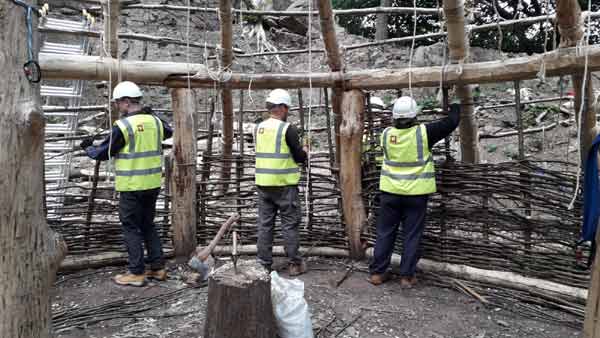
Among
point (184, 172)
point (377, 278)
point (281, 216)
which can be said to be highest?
point (184, 172)

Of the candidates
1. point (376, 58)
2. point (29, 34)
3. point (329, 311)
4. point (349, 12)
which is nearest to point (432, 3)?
point (376, 58)

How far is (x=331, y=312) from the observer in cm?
350

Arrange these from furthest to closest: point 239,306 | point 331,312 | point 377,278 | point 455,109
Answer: point 377,278 → point 455,109 → point 331,312 → point 239,306

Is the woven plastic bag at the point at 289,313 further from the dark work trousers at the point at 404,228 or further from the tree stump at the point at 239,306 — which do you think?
the dark work trousers at the point at 404,228

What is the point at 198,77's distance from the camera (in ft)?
14.5

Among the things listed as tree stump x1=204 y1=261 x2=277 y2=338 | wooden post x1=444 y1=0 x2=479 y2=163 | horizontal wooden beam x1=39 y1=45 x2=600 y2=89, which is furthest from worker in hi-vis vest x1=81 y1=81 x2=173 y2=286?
wooden post x1=444 y1=0 x2=479 y2=163

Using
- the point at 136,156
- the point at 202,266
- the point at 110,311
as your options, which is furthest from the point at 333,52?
the point at 110,311

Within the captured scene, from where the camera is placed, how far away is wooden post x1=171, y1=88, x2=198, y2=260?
14.8ft

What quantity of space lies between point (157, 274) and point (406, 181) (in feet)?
8.11

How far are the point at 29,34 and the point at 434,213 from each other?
345cm

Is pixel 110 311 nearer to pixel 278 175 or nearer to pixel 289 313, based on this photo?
pixel 289 313

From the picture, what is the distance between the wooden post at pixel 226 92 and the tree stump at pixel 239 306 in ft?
6.93

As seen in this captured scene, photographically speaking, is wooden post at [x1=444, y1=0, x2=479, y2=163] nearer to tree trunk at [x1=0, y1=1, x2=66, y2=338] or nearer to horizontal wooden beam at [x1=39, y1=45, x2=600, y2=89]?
horizontal wooden beam at [x1=39, y1=45, x2=600, y2=89]

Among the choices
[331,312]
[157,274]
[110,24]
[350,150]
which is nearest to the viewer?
[331,312]
